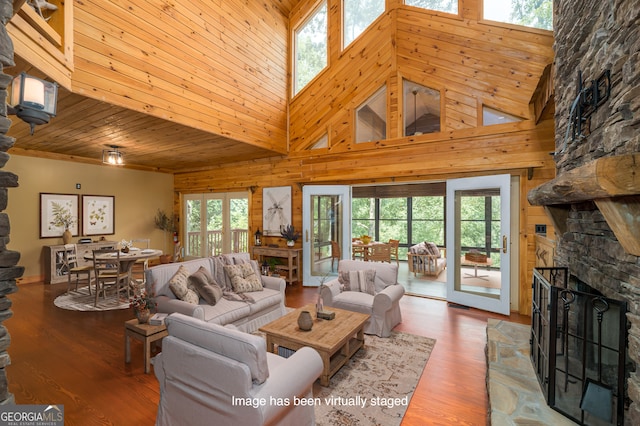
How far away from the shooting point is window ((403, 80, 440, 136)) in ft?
16.2

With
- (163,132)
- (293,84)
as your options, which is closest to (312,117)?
(293,84)

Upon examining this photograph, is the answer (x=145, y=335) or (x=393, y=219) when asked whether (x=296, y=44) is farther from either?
(x=145, y=335)

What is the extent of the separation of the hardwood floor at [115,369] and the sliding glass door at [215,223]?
11.1 feet

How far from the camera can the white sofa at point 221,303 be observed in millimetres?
3068

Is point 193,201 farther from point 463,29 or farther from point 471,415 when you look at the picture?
point 471,415

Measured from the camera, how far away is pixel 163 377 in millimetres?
1913

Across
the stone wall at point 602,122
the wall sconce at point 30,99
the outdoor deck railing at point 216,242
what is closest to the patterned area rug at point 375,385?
the stone wall at point 602,122

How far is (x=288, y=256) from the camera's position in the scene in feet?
19.8

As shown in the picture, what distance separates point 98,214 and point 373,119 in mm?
6834

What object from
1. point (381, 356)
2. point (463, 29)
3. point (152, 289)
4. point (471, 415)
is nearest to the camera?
point (471, 415)

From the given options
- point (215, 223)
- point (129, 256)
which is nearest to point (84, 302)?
point (129, 256)

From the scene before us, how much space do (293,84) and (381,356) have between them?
555 cm

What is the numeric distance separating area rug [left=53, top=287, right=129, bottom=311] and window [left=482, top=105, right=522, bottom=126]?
633cm

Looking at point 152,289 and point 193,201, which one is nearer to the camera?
point 152,289
